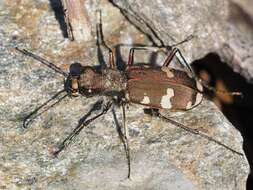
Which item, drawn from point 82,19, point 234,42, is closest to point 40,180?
point 82,19

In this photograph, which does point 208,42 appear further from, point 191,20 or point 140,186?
point 140,186

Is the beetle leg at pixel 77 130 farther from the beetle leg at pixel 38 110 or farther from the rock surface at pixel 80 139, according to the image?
the beetle leg at pixel 38 110

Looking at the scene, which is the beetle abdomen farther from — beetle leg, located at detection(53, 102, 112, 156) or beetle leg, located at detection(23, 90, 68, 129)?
beetle leg, located at detection(23, 90, 68, 129)

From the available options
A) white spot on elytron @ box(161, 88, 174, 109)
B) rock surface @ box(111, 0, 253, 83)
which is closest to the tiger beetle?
white spot on elytron @ box(161, 88, 174, 109)

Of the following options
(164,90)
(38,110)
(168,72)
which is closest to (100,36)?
(168,72)

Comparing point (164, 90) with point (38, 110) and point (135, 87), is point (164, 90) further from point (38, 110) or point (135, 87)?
point (38, 110)

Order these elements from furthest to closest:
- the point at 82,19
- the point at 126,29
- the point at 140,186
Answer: the point at 126,29
the point at 82,19
the point at 140,186
